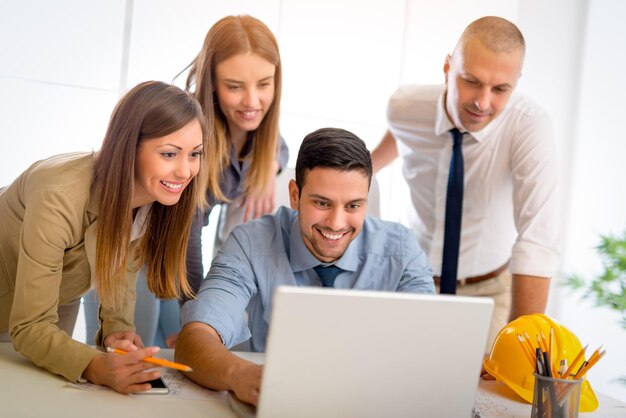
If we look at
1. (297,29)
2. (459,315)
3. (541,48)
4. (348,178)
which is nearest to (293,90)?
(297,29)

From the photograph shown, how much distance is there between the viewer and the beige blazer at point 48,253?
146 centimetres

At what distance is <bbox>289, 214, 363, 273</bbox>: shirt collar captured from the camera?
1.82 metres

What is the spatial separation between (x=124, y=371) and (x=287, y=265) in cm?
55

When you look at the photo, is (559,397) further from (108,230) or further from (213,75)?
(213,75)

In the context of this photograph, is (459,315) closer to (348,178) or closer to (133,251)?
(348,178)

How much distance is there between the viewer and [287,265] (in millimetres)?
1819

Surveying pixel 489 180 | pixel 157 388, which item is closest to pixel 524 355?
pixel 157 388

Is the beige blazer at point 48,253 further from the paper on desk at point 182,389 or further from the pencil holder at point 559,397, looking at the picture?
the pencil holder at point 559,397

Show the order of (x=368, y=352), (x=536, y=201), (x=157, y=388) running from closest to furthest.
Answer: (x=368, y=352) < (x=157, y=388) < (x=536, y=201)

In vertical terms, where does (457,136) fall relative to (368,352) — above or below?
above

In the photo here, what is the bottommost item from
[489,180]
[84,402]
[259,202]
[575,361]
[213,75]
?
[84,402]

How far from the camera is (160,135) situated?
5.46 ft

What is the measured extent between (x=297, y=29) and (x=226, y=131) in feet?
6.26

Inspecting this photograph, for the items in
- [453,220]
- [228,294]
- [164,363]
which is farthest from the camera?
[453,220]
